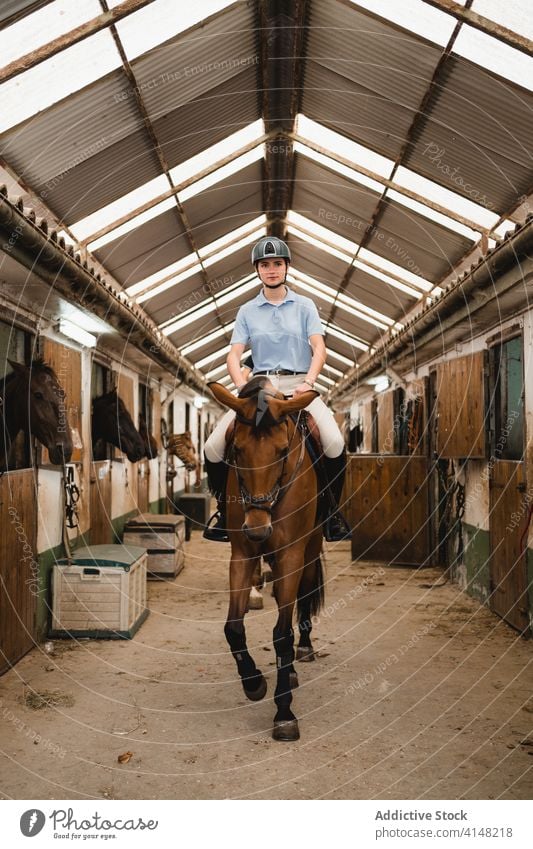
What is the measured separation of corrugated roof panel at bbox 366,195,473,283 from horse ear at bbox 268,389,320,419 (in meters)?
4.03

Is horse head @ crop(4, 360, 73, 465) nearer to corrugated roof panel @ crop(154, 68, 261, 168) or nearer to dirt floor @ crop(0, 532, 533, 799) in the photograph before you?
dirt floor @ crop(0, 532, 533, 799)

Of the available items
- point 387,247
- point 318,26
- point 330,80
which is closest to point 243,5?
point 318,26

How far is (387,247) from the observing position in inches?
319

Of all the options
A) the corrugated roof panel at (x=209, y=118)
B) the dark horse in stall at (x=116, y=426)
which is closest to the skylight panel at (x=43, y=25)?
the corrugated roof panel at (x=209, y=118)

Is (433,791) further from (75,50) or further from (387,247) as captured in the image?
(387,247)

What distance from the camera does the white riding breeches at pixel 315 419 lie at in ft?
14.2

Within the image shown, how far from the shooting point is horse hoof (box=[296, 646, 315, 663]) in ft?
17.4

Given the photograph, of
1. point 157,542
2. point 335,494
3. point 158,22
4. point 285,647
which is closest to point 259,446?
point 285,647

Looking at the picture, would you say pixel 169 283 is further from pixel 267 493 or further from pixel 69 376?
pixel 267 493

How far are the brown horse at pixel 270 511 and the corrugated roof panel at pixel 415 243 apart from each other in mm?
3931

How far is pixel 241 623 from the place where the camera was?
3.99 m

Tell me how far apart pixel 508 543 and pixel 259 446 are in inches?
144

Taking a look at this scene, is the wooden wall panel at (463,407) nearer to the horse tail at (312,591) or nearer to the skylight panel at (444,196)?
the skylight panel at (444,196)

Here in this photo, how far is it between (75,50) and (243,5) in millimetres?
1238
